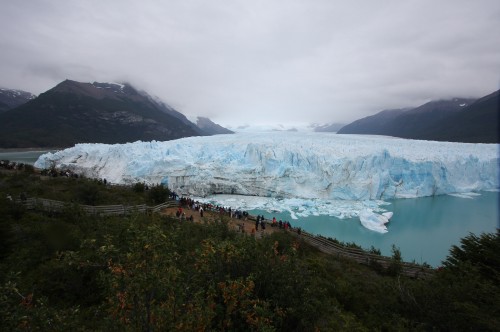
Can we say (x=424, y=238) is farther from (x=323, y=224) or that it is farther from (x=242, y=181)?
(x=242, y=181)

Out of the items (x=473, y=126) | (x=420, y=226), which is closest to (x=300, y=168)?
(x=420, y=226)

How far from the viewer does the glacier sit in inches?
829

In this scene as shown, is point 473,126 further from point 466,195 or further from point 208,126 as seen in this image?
point 208,126

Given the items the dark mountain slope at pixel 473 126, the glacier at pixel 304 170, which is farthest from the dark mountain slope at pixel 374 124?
the glacier at pixel 304 170

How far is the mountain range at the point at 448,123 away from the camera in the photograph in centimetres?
5628

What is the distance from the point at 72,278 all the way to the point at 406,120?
329 ft

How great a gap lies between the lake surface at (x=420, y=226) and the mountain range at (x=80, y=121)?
61.1 m

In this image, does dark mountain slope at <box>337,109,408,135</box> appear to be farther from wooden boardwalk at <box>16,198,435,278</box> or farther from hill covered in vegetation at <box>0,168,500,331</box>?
hill covered in vegetation at <box>0,168,500,331</box>

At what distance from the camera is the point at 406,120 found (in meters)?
89.3

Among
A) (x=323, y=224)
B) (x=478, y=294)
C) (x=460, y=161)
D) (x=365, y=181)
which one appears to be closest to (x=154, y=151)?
(x=323, y=224)

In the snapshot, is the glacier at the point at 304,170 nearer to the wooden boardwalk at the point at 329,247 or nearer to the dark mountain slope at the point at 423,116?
the wooden boardwalk at the point at 329,247

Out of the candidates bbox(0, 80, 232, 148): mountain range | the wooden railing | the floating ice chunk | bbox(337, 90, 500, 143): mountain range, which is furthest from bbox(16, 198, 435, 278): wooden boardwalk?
bbox(0, 80, 232, 148): mountain range

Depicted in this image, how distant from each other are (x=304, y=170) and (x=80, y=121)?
235ft

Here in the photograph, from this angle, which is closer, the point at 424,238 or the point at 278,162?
the point at 424,238
